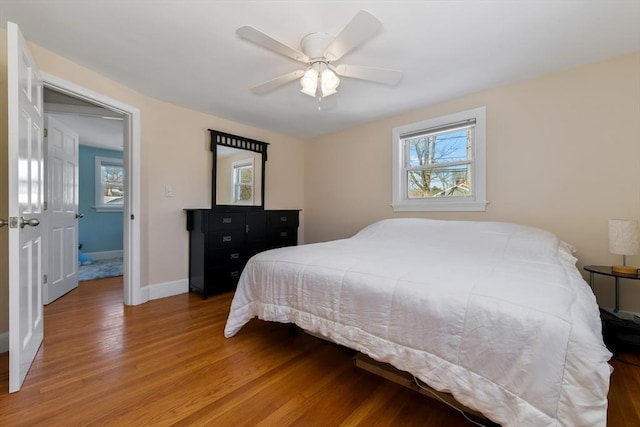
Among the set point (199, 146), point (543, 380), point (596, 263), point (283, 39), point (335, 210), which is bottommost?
point (543, 380)

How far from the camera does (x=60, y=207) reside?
3078mm

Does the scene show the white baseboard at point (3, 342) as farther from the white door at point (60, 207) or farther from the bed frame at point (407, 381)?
the bed frame at point (407, 381)

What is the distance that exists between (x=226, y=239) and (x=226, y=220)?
21 centimetres

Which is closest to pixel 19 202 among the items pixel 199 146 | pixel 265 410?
pixel 265 410

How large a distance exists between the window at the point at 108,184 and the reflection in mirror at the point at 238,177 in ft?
10.8

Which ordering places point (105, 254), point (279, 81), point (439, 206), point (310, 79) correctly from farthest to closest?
point (105, 254), point (439, 206), point (279, 81), point (310, 79)

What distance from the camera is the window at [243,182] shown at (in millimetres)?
3547

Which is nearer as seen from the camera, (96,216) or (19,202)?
(19,202)

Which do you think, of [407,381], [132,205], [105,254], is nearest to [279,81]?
[132,205]

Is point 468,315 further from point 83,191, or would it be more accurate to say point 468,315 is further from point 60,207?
point 83,191

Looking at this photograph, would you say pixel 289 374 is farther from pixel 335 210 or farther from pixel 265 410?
pixel 335 210

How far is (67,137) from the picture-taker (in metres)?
3.27

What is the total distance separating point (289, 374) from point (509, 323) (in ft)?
3.87

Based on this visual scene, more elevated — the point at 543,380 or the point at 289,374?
the point at 543,380
